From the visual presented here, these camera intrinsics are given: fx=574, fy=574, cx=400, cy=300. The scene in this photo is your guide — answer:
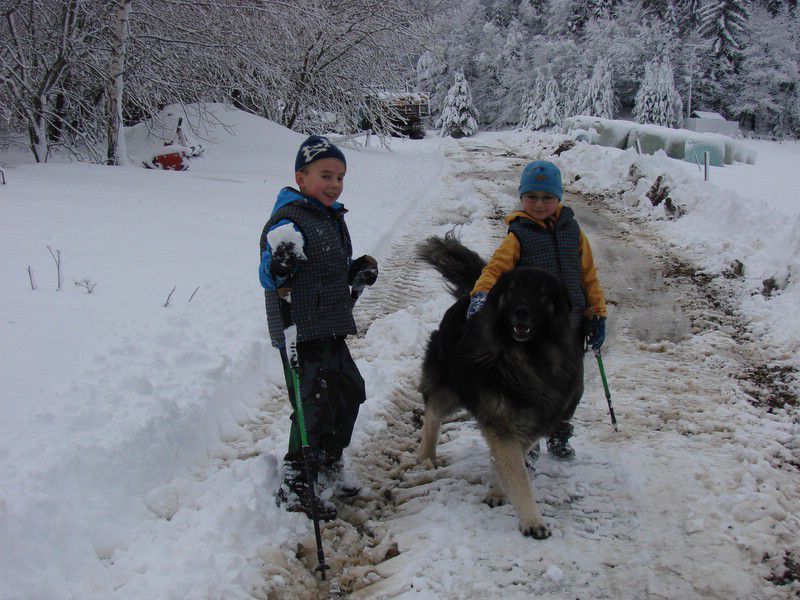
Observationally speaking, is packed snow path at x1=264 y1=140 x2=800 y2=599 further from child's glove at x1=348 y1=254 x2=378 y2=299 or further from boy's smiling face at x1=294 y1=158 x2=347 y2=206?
boy's smiling face at x1=294 y1=158 x2=347 y2=206

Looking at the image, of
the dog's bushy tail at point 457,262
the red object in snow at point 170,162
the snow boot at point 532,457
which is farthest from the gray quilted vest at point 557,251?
the red object in snow at point 170,162

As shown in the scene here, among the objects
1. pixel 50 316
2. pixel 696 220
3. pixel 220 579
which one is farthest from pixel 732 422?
pixel 696 220

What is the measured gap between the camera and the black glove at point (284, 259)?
8.60 ft

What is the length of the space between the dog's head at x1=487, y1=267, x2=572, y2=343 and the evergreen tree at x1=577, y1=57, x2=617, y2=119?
38.9m

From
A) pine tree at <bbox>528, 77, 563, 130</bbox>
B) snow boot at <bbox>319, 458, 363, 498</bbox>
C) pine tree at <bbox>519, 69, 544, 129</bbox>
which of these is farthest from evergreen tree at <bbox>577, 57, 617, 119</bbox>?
snow boot at <bbox>319, 458, 363, 498</bbox>

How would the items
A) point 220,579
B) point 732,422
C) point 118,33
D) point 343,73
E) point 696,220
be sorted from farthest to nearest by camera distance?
point 343,73, point 118,33, point 696,220, point 732,422, point 220,579

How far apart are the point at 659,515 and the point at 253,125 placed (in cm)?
1614

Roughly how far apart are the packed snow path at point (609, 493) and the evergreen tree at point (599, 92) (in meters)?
36.3

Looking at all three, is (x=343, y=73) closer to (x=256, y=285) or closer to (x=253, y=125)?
(x=253, y=125)

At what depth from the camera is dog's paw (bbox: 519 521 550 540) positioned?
109 inches

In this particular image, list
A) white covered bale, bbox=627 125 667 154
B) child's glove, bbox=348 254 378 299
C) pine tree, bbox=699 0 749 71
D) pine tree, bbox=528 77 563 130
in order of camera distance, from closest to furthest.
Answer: child's glove, bbox=348 254 378 299, white covered bale, bbox=627 125 667 154, pine tree, bbox=528 77 563 130, pine tree, bbox=699 0 749 71

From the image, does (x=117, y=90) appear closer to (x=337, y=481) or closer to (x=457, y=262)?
(x=457, y=262)

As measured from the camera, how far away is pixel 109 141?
38.8 feet

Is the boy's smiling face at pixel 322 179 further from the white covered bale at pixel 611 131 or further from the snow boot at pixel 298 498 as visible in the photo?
the white covered bale at pixel 611 131
